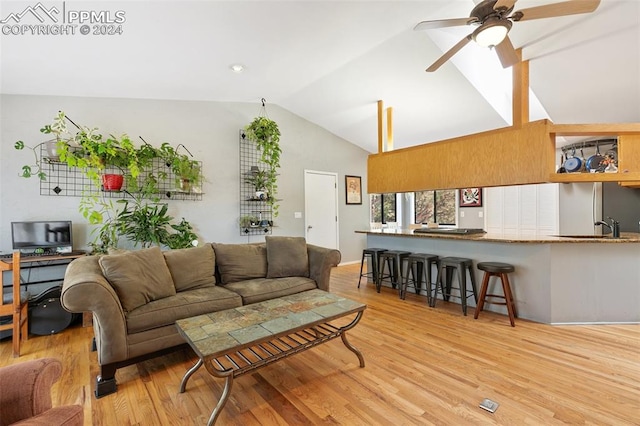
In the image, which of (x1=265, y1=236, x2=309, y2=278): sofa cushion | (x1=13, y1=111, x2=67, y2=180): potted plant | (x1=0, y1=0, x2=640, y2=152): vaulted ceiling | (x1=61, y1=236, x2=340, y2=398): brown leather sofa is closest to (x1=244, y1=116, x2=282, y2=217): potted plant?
(x1=0, y1=0, x2=640, y2=152): vaulted ceiling

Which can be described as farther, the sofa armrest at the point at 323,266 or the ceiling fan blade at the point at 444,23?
the sofa armrest at the point at 323,266

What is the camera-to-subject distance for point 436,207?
7.17 m

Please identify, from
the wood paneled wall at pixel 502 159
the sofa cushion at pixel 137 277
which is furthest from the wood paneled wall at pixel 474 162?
the sofa cushion at pixel 137 277

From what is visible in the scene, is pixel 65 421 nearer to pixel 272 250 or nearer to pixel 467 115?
pixel 272 250

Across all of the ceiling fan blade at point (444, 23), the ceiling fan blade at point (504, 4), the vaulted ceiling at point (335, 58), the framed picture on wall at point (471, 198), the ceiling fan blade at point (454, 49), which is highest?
the vaulted ceiling at point (335, 58)

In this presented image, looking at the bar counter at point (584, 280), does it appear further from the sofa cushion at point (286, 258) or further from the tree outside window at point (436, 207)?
the tree outside window at point (436, 207)

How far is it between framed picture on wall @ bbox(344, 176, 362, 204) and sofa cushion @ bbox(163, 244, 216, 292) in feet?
12.5

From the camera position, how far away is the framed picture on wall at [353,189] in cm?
628

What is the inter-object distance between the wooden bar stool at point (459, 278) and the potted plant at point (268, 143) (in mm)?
2649

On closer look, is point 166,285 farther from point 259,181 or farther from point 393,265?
point 393,265

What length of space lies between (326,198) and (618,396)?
15.4 feet

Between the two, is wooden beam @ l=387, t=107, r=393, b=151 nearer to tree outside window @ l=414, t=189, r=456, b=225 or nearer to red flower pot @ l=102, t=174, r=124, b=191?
tree outside window @ l=414, t=189, r=456, b=225

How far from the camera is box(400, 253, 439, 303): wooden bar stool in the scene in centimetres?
365

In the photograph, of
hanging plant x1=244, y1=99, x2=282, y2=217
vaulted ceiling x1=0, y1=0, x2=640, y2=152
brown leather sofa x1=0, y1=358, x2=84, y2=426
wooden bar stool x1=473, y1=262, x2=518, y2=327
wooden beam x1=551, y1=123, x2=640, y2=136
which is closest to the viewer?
brown leather sofa x1=0, y1=358, x2=84, y2=426
